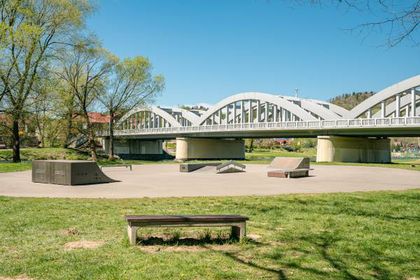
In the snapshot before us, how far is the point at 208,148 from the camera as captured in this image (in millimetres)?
77312

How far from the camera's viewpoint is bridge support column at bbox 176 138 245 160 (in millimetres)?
74000

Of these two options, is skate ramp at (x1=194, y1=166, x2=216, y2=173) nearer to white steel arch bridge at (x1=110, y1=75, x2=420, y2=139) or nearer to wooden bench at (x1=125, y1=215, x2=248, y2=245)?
wooden bench at (x1=125, y1=215, x2=248, y2=245)

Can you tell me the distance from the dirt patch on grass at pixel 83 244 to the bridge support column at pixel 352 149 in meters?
47.2

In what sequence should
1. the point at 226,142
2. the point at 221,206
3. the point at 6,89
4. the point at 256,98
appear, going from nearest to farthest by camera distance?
the point at 221,206 → the point at 6,89 → the point at 256,98 → the point at 226,142

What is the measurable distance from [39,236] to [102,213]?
2.33m

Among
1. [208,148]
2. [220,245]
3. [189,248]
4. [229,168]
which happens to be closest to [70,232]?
[189,248]

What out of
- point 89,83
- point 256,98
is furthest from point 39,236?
point 256,98

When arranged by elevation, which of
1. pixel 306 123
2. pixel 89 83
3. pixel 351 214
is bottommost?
pixel 351 214

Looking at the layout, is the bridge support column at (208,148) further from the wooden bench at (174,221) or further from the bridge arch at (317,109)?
the wooden bench at (174,221)

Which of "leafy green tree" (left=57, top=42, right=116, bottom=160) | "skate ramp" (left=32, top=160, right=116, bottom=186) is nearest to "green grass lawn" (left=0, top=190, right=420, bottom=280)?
"skate ramp" (left=32, top=160, right=116, bottom=186)

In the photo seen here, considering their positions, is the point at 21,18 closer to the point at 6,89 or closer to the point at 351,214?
the point at 6,89

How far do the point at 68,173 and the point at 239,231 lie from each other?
37.6 ft

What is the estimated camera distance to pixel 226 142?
7925 centimetres

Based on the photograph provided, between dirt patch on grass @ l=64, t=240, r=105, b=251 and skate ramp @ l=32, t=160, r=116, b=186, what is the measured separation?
10.5 meters
